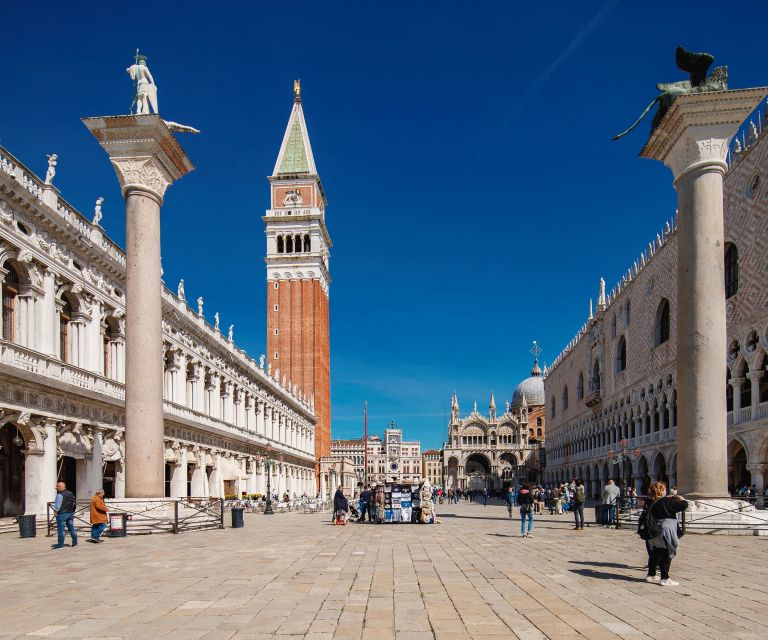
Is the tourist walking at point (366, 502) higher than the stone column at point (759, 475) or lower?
lower

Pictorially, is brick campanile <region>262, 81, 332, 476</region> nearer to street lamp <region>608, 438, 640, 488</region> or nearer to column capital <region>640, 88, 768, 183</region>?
street lamp <region>608, 438, 640, 488</region>

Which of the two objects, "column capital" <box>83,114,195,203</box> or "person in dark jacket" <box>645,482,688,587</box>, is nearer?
"person in dark jacket" <box>645,482,688,587</box>

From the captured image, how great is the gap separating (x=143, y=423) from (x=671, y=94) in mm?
16567

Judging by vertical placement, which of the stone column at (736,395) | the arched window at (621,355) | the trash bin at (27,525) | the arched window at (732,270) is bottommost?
the trash bin at (27,525)

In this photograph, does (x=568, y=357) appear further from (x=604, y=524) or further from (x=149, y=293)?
(x=149, y=293)

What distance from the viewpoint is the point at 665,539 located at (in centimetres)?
1017

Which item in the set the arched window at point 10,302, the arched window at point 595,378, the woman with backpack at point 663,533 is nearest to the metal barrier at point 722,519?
the woman with backpack at point 663,533

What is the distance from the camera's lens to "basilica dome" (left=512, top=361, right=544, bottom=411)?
137 meters

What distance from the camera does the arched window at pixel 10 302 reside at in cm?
2278

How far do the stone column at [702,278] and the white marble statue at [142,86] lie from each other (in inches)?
565

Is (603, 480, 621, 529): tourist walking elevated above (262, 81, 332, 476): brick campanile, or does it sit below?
below

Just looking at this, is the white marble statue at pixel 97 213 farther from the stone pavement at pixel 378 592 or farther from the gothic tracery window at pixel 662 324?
the gothic tracery window at pixel 662 324

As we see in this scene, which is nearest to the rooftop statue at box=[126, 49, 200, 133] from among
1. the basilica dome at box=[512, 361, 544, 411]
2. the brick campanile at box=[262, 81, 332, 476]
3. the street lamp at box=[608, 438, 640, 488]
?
the street lamp at box=[608, 438, 640, 488]

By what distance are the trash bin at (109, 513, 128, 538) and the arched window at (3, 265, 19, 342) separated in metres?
7.86
